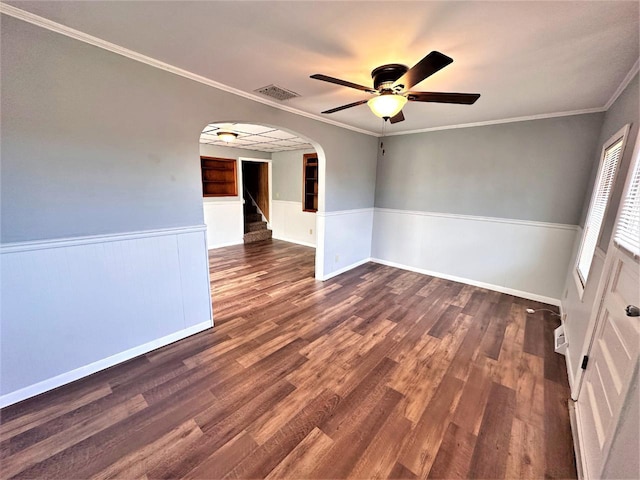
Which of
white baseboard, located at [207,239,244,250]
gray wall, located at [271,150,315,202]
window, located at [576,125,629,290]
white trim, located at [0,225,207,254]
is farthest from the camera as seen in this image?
gray wall, located at [271,150,315,202]

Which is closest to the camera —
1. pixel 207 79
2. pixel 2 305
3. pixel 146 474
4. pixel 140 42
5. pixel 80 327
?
pixel 146 474

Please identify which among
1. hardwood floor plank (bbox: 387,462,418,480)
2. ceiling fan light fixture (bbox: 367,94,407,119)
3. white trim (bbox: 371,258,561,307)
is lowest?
hardwood floor plank (bbox: 387,462,418,480)

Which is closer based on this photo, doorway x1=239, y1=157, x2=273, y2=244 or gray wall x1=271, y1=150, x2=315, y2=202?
gray wall x1=271, y1=150, x2=315, y2=202

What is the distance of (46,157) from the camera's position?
67.4 inches

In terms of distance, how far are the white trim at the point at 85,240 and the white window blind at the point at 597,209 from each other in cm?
363

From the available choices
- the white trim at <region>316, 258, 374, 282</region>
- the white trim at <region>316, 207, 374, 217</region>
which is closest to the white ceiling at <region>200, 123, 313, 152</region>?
the white trim at <region>316, 207, 374, 217</region>

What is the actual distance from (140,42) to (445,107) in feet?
9.81

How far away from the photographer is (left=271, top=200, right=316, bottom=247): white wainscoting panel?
6.45 metres

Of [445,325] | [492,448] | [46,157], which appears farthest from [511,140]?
[46,157]

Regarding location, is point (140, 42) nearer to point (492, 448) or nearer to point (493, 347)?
point (492, 448)

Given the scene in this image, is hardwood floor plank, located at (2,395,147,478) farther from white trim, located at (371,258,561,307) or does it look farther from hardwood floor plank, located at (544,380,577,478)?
white trim, located at (371,258,561,307)

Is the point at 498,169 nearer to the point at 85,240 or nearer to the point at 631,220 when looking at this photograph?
the point at 631,220

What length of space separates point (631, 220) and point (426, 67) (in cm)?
145

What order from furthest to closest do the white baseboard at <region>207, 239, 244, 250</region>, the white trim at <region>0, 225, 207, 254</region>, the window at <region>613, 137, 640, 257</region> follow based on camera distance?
the white baseboard at <region>207, 239, 244, 250</region>, the white trim at <region>0, 225, 207, 254</region>, the window at <region>613, 137, 640, 257</region>
